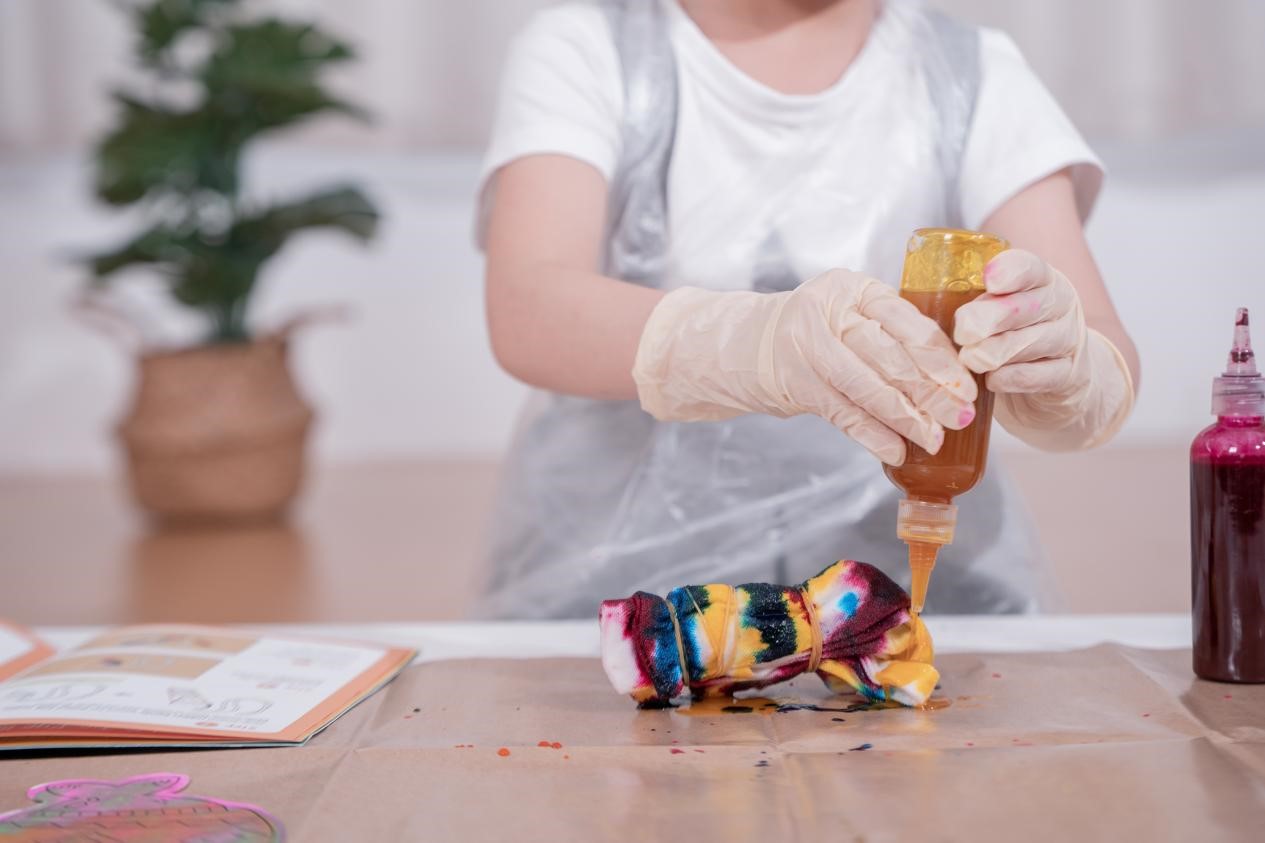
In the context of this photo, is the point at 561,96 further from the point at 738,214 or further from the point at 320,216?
the point at 320,216

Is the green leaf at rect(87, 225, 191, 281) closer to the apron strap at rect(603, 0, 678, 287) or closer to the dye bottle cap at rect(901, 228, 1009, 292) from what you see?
the apron strap at rect(603, 0, 678, 287)

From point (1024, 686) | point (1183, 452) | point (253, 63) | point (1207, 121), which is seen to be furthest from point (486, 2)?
point (1024, 686)

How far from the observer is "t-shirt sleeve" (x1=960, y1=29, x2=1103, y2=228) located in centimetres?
100

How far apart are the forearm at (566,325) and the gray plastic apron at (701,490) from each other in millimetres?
133

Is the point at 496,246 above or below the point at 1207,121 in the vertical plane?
below

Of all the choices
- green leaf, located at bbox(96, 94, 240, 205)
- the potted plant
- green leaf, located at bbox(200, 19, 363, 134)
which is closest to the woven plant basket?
the potted plant

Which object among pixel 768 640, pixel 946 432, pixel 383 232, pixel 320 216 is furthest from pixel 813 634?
pixel 383 232

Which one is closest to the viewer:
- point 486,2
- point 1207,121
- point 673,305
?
point 673,305

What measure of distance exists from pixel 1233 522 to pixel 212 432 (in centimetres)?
236

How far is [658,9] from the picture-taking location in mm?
1085

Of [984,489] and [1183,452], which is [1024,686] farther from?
[1183,452]

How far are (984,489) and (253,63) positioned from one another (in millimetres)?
2046

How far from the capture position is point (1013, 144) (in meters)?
1.02

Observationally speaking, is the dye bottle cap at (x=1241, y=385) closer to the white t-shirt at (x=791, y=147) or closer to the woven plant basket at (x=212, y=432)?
the white t-shirt at (x=791, y=147)
